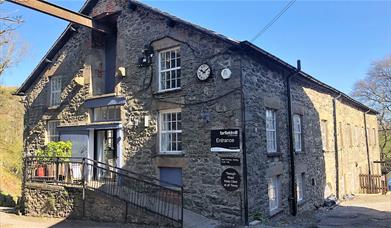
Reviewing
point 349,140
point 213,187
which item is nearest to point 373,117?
point 349,140

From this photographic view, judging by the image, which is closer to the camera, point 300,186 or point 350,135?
point 300,186

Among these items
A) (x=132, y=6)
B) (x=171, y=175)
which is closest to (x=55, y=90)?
(x=132, y=6)

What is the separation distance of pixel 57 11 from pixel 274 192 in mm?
9845

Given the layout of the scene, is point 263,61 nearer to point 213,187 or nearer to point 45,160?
point 213,187

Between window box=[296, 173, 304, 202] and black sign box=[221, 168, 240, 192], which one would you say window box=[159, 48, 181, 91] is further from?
window box=[296, 173, 304, 202]

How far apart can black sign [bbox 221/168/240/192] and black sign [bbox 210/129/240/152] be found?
615 millimetres

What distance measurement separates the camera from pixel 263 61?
1065 cm

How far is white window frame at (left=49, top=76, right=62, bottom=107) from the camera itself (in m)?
15.0

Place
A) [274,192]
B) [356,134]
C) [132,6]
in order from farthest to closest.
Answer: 1. [356,134]
2. [132,6]
3. [274,192]

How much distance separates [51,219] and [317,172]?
11.2m

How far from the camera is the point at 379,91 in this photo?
36.8 m

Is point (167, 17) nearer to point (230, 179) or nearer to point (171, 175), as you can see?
point (171, 175)

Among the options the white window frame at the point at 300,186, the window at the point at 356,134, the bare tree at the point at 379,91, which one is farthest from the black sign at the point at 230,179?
the bare tree at the point at 379,91

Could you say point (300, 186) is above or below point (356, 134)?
below
